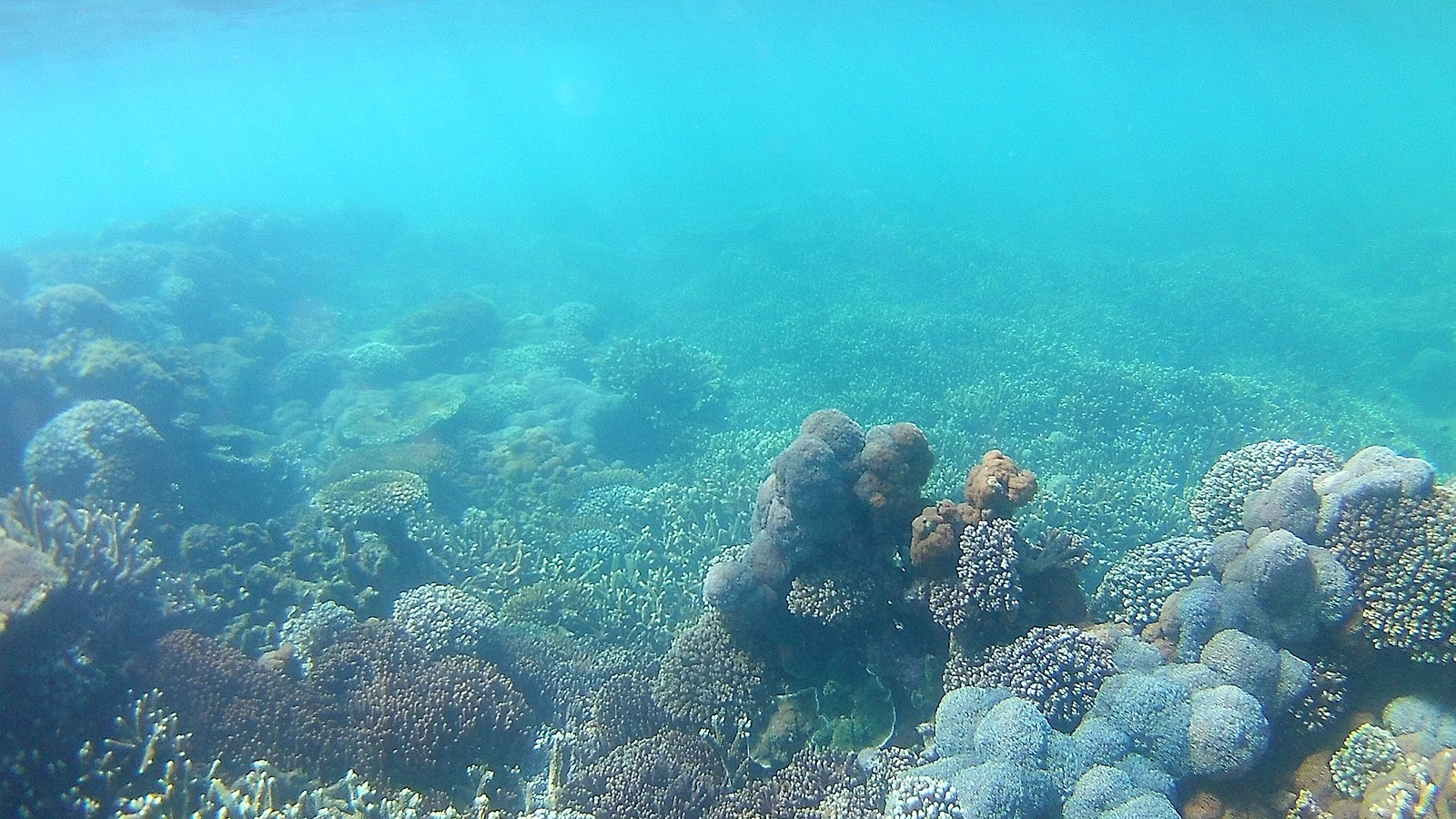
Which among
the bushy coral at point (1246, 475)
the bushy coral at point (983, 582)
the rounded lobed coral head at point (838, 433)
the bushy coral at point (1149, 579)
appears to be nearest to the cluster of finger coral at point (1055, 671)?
the bushy coral at point (983, 582)

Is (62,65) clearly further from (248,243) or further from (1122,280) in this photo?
(1122,280)

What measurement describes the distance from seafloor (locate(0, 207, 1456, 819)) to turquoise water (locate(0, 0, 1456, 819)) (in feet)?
0.19

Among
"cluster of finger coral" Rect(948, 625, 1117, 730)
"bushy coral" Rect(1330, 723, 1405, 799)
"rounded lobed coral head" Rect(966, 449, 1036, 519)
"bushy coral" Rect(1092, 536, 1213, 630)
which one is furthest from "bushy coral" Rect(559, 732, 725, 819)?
"bushy coral" Rect(1330, 723, 1405, 799)

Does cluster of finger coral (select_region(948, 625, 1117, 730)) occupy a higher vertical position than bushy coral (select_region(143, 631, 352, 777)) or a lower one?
lower

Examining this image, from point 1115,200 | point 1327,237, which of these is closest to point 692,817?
point 1327,237

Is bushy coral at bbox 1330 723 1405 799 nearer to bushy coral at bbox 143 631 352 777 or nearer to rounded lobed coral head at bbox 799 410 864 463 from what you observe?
rounded lobed coral head at bbox 799 410 864 463

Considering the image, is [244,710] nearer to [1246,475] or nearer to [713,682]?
[713,682]

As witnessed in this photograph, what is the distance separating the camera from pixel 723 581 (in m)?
6.85

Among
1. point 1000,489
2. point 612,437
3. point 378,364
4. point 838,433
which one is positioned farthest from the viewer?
point 378,364

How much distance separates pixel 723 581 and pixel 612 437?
9.11 metres

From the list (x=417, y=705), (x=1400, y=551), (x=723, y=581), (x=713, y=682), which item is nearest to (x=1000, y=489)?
(x=723, y=581)

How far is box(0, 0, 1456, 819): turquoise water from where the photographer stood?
20.4 feet

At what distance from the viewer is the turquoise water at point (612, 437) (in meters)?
6.23

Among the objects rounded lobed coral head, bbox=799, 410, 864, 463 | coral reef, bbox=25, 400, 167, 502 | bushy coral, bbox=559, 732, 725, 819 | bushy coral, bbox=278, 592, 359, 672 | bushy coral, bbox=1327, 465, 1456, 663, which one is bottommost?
bushy coral, bbox=559, 732, 725, 819
